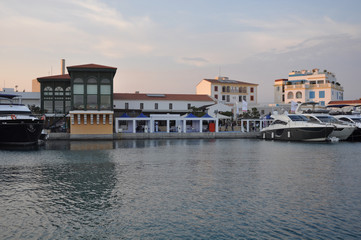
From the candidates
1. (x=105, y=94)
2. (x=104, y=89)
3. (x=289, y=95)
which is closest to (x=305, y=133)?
(x=105, y=94)

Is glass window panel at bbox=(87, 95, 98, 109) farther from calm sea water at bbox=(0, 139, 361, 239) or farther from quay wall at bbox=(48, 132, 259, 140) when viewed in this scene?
calm sea water at bbox=(0, 139, 361, 239)

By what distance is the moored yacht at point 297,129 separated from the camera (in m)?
47.3

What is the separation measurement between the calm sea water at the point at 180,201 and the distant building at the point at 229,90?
6397 centimetres

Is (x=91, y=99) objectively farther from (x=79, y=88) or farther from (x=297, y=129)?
(x=297, y=129)

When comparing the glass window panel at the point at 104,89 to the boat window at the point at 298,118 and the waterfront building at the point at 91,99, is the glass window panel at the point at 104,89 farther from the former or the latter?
the boat window at the point at 298,118

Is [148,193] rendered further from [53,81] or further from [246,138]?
[53,81]

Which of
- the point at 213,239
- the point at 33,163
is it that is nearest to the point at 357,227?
the point at 213,239

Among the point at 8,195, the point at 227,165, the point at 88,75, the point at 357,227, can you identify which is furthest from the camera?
the point at 88,75

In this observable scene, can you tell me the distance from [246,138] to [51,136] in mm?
31037

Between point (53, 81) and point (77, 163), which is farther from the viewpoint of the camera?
point (53, 81)

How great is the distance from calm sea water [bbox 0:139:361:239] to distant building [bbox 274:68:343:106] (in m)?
67.9

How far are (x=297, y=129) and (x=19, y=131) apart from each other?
36427mm

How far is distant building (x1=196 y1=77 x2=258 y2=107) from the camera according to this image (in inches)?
3467

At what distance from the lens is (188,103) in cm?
7262
